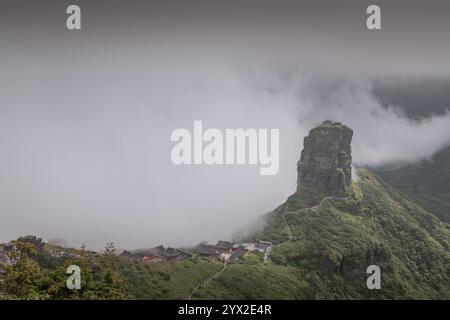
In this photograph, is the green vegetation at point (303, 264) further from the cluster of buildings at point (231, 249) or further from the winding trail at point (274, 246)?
the cluster of buildings at point (231, 249)

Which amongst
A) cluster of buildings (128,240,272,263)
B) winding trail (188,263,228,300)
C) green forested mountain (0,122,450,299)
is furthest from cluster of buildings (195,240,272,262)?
winding trail (188,263,228,300)

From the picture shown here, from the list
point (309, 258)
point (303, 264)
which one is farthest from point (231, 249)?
point (309, 258)

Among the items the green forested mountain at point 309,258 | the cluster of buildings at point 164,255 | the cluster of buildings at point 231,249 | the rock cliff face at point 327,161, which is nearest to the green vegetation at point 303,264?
the green forested mountain at point 309,258

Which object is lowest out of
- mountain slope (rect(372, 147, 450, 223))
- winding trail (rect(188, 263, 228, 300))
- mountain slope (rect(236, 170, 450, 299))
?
mountain slope (rect(236, 170, 450, 299))

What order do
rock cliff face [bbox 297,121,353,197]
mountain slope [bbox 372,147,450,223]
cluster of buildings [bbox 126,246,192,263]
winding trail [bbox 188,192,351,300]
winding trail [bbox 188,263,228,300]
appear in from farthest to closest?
mountain slope [bbox 372,147,450,223]
rock cliff face [bbox 297,121,353,197]
cluster of buildings [bbox 126,246,192,263]
winding trail [bbox 188,192,351,300]
winding trail [bbox 188,263,228,300]

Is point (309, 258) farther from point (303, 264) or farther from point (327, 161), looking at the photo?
point (327, 161)

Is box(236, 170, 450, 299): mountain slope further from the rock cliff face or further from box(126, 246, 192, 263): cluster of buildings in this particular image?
box(126, 246, 192, 263): cluster of buildings
